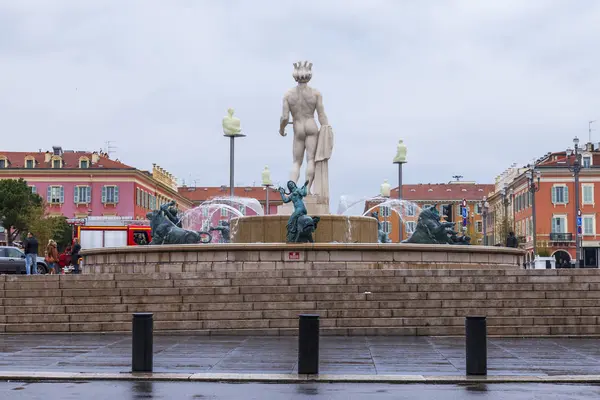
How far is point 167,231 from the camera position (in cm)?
2708

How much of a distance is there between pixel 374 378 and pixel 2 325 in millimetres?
9566

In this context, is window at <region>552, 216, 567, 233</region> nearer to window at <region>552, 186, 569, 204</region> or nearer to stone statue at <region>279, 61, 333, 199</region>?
window at <region>552, 186, 569, 204</region>

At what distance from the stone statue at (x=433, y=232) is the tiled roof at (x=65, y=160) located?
69.2 metres

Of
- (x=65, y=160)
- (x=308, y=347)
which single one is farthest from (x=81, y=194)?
(x=308, y=347)

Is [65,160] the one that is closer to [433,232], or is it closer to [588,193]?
[588,193]

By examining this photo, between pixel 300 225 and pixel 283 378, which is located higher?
pixel 300 225

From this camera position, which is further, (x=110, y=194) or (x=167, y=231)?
(x=110, y=194)

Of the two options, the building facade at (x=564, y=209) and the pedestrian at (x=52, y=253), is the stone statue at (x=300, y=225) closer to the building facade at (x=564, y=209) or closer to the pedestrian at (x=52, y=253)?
the pedestrian at (x=52, y=253)

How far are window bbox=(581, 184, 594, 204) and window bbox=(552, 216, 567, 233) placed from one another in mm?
2293

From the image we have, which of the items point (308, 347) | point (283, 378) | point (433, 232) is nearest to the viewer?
point (283, 378)

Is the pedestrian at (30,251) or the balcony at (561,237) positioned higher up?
the balcony at (561,237)

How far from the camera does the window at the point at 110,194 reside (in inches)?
3679

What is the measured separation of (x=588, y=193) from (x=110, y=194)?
40.4 meters

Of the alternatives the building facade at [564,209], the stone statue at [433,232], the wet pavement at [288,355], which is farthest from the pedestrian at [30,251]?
the building facade at [564,209]
